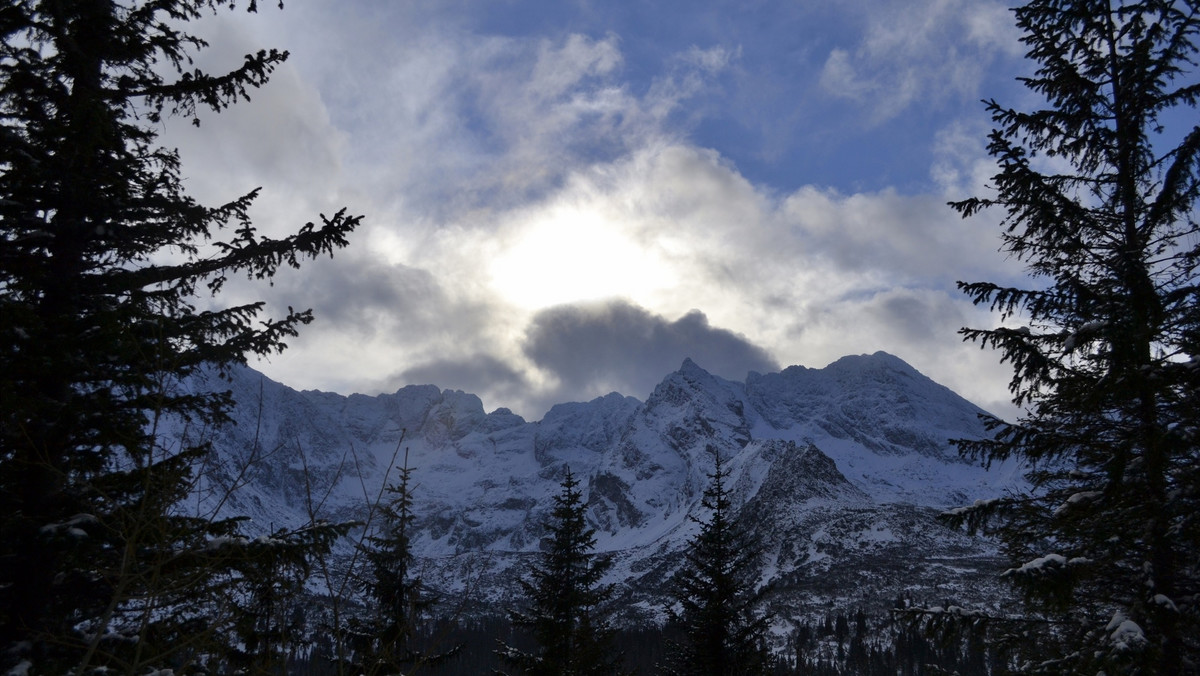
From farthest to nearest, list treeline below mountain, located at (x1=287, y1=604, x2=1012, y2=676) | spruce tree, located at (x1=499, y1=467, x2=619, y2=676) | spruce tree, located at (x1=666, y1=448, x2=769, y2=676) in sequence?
treeline below mountain, located at (x1=287, y1=604, x2=1012, y2=676)
spruce tree, located at (x1=499, y1=467, x2=619, y2=676)
spruce tree, located at (x1=666, y1=448, x2=769, y2=676)

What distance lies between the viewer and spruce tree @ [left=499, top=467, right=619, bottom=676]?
18062mm

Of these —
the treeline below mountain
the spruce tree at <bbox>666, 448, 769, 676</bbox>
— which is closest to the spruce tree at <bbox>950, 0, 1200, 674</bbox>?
the spruce tree at <bbox>666, 448, 769, 676</bbox>

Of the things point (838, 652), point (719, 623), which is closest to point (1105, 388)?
point (719, 623)

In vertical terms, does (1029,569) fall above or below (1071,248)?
below

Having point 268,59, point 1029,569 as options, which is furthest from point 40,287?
point 1029,569

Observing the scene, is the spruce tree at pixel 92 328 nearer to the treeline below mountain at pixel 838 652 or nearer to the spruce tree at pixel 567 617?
the spruce tree at pixel 567 617

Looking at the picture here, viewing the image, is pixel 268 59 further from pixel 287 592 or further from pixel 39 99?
pixel 287 592

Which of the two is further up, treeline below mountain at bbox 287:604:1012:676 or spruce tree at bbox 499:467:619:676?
spruce tree at bbox 499:467:619:676

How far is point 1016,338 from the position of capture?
9.20m

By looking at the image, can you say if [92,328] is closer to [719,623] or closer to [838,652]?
[719,623]

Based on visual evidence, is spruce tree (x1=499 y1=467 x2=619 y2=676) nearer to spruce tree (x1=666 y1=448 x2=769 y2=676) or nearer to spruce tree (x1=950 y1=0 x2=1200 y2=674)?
spruce tree (x1=666 y1=448 x2=769 y2=676)

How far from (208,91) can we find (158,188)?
5.11ft

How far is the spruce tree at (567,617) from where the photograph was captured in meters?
18.1

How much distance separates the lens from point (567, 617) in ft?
63.1
